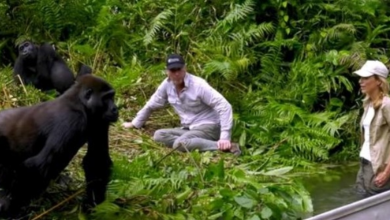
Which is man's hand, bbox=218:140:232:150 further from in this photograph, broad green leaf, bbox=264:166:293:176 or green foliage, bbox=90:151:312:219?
broad green leaf, bbox=264:166:293:176

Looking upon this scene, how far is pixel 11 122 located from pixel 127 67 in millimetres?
5072

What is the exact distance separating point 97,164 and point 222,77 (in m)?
4.50

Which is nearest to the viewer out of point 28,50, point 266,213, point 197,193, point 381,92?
point 266,213

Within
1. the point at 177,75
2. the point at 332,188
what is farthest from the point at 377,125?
the point at 177,75

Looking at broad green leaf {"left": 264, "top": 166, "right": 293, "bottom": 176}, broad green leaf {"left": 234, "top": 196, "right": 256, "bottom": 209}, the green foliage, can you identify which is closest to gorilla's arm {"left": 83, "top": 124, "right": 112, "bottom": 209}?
the green foliage

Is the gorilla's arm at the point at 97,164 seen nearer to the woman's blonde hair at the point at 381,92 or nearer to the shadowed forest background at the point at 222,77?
the shadowed forest background at the point at 222,77

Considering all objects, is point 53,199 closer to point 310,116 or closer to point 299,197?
point 299,197

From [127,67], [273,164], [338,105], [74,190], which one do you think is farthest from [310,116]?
[74,190]

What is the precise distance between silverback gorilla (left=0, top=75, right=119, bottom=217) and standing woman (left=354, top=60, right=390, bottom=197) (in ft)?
6.36

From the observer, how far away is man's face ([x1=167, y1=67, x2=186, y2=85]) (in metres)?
8.89

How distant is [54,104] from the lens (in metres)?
6.47

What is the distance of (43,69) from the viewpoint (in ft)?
34.7

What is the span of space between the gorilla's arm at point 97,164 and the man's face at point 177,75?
7.48ft

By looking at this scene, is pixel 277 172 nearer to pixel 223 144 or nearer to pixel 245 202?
pixel 223 144
